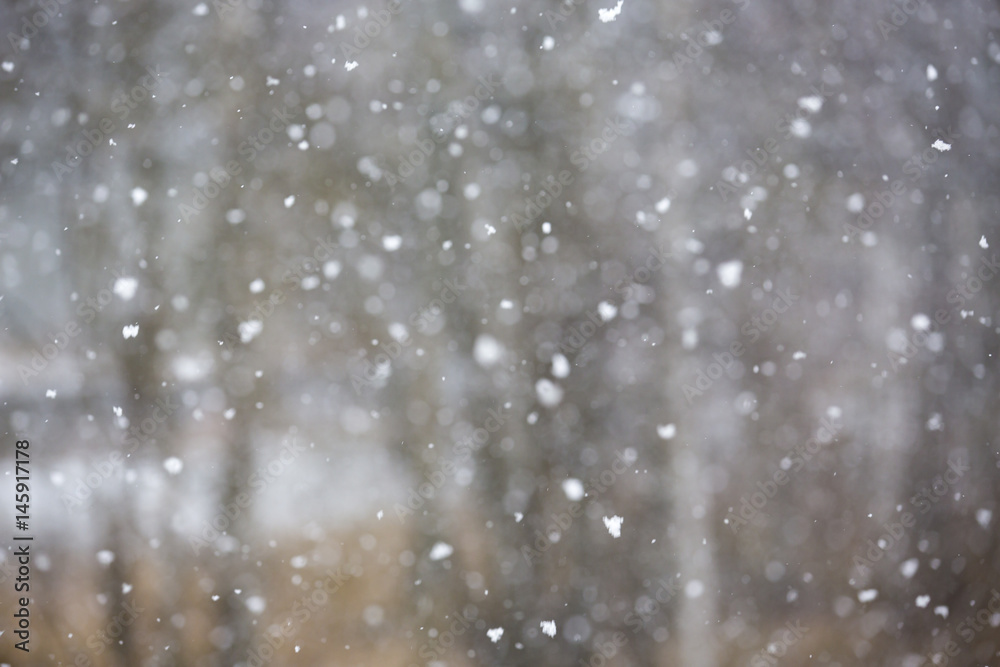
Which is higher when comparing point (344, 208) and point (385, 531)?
point (344, 208)

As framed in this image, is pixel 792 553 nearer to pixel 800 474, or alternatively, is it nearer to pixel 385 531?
pixel 800 474

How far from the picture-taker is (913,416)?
16.8 inches

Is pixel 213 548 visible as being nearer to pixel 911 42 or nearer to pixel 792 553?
pixel 792 553

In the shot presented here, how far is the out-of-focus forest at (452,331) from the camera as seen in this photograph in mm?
391

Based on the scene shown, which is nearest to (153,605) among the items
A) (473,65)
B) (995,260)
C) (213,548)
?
(213,548)

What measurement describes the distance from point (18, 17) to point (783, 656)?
0.56 meters

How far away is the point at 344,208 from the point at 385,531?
0.17 metres

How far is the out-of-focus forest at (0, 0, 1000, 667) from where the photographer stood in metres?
0.39

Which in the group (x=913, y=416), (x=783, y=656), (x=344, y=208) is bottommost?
(x=783, y=656)

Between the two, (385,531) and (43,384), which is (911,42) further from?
(43,384)

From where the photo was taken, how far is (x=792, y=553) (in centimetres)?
42

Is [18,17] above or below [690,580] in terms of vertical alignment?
above

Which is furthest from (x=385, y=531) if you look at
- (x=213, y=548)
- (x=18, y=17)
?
(x=18, y=17)

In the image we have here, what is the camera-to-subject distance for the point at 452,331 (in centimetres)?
39
